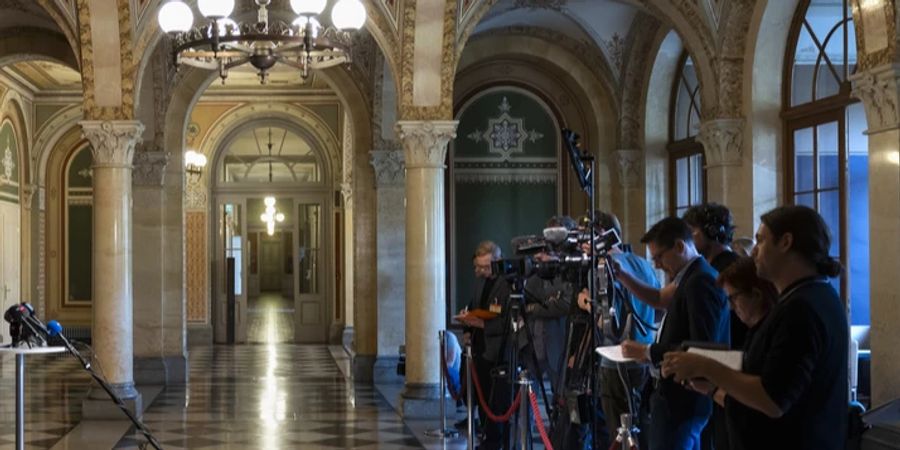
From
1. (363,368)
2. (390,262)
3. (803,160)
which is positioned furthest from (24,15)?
(803,160)

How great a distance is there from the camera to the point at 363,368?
615 inches

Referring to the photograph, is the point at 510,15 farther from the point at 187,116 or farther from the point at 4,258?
the point at 4,258

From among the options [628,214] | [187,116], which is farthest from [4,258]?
[628,214]

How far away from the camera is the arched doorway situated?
22188mm

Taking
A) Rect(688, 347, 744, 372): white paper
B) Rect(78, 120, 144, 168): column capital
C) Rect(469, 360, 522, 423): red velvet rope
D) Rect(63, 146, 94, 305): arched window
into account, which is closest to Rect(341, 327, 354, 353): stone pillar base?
Rect(63, 146, 94, 305): arched window

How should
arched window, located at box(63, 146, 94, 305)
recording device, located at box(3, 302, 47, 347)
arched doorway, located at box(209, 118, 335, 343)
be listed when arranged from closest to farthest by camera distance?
recording device, located at box(3, 302, 47, 347)
arched doorway, located at box(209, 118, 335, 343)
arched window, located at box(63, 146, 94, 305)

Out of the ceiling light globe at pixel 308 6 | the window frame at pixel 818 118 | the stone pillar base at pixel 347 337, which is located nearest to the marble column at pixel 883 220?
the window frame at pixel 818 118

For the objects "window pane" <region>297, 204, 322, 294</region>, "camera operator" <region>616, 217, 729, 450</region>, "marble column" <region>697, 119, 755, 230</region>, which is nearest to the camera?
"camera operator" <region>616, 217, 729, 450</region>

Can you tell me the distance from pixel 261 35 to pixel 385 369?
6.78 metres

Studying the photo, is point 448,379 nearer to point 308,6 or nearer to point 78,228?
point 308,6

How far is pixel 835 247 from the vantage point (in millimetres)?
10484

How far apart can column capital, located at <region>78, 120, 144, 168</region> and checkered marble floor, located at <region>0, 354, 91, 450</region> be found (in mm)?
2502

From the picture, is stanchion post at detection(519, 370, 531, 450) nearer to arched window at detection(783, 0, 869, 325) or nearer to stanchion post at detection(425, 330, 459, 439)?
stanchion post at detection(425, 330, 459, 439)

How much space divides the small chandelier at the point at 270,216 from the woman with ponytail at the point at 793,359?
1952 centimetres
